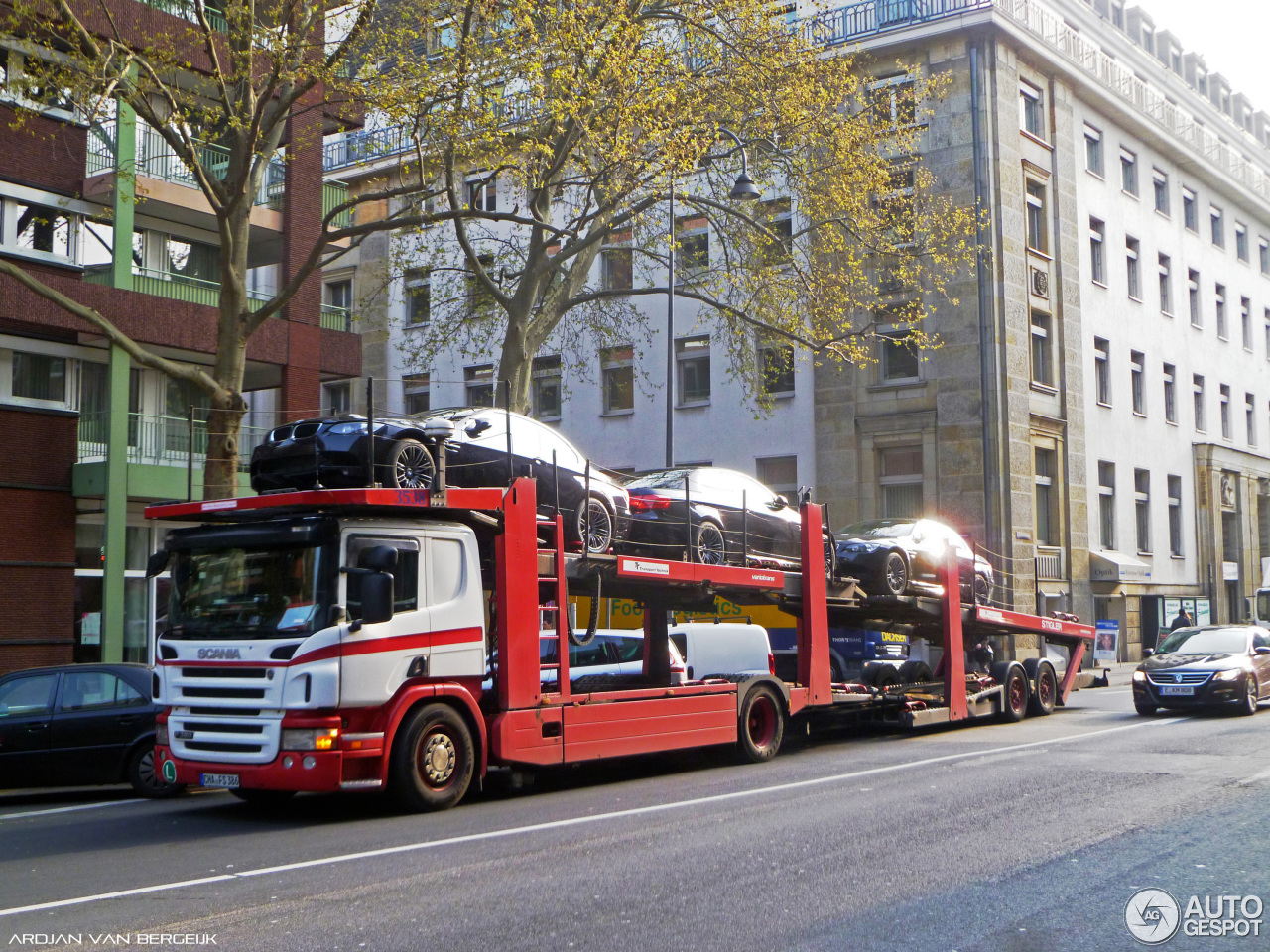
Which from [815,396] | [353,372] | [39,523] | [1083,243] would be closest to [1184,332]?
[1083,243]

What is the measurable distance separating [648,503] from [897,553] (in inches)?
166

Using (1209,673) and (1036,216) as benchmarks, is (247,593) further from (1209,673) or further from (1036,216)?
(1036,216)

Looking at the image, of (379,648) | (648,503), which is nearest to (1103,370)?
(648,503)

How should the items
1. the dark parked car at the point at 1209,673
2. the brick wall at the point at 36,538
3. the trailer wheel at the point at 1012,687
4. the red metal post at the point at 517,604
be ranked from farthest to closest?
the brick wall at the point at 36,538 → the trailer wheel at the point at 1012,687 → the dark parked car at the point at 1209,673 → the red metal post at the point at 517,604

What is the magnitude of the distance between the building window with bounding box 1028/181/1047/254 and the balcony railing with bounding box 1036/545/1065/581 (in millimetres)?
8068

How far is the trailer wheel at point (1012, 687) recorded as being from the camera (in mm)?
18969

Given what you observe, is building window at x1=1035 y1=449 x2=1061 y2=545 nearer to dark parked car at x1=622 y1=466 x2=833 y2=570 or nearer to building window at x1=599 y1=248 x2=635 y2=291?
building window at x1=599 y1=248 x2=635 y2=291

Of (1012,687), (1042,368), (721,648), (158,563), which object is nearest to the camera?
(158,563)

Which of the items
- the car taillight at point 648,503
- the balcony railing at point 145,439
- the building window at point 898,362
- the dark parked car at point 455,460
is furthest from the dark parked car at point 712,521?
the building window at point 898,362

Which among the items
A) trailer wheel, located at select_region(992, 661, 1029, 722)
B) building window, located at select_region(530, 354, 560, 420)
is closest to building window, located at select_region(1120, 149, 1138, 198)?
building window, located at select_region(530, 354, 560, 420)

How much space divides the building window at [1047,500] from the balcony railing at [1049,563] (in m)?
0.37

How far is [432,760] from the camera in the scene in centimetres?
1073

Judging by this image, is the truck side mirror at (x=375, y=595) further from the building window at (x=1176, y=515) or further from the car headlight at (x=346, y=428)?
the building window at (x=1176, y=515)

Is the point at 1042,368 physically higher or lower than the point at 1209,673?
higher
